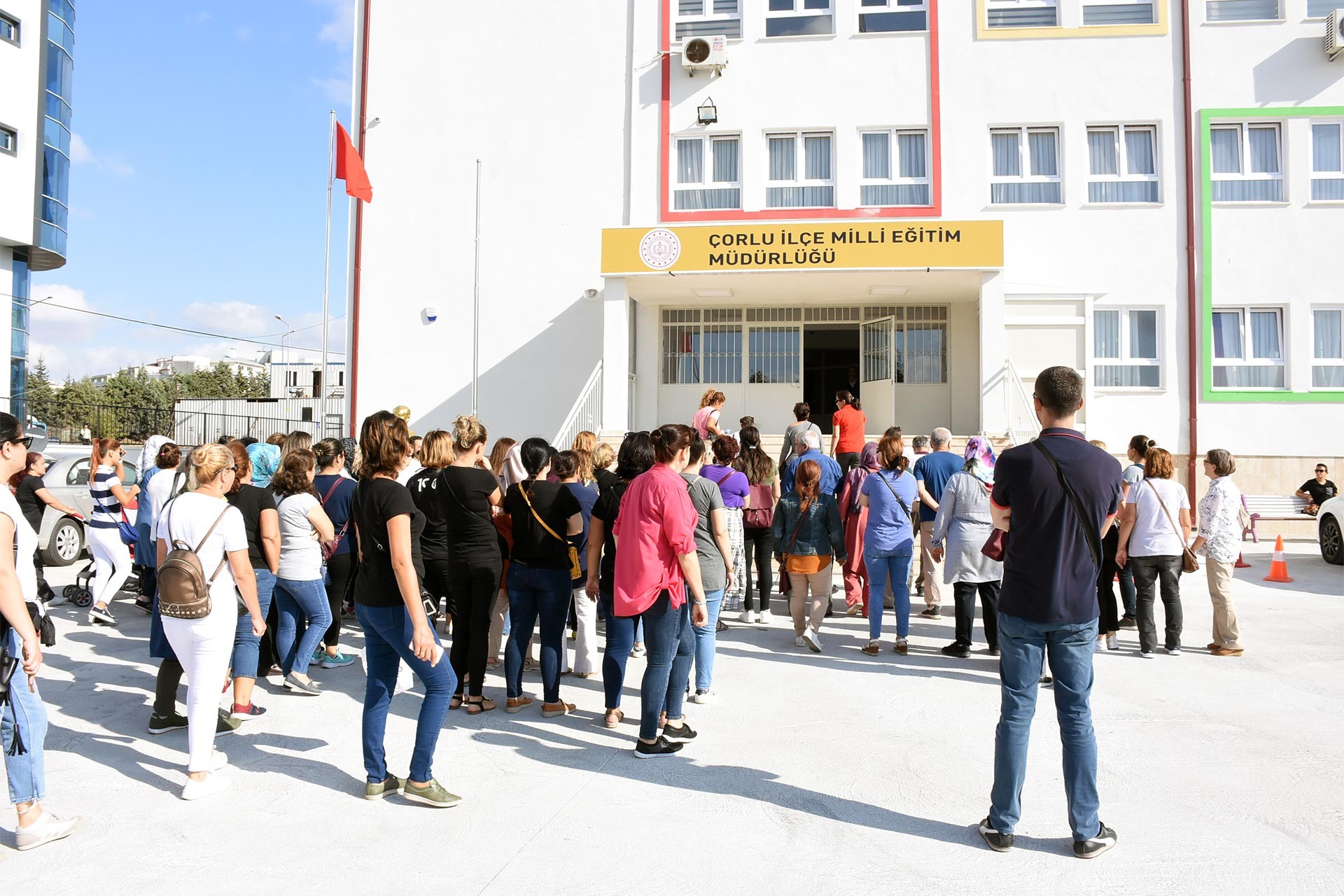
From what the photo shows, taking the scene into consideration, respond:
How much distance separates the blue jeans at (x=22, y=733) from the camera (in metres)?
3.57

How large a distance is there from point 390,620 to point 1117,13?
1719 centimetres

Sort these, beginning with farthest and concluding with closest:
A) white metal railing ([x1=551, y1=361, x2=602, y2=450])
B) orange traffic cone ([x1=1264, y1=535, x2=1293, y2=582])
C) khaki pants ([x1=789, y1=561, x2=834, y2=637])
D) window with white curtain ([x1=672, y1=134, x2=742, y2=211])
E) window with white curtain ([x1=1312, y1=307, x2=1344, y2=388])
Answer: window with white curtain ([x1=672, y1=134, x2=742, y2=211]) → window with white curtain ([x1=1312, y1=307, x2=1344, y2=388]) → white metal railing ([x1=551, y1=361, x2=602, y2=450]) → orange traffic cone ([x1=1264, y1=535, x2=1293, y2=582]) → khaki pants ([x1=789, y1=561, x2=834, y2=637])

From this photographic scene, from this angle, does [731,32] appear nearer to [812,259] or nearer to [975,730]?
[812,259]

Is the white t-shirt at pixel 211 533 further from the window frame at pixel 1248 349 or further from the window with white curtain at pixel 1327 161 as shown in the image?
the window with white curtain at pixel 1327 161

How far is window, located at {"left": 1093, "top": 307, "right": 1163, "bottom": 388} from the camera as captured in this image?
15.7m

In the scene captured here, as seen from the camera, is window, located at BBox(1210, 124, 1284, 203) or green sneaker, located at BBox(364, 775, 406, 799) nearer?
green sneaker, located at BBox(364, 775, 406, 799)

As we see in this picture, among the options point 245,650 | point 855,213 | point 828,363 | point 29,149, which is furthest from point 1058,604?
point 29,149

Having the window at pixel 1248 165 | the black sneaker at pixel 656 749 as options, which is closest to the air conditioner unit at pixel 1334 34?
the window at pixel 1248 165

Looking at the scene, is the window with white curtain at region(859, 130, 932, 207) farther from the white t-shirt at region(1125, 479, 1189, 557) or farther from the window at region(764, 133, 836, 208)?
the white t-shirt at region(1125, 479, 1189, 557)

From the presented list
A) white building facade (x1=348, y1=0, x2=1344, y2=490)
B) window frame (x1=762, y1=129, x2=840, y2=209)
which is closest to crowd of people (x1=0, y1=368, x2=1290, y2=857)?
white building facade (x1=348, y1=0, x2=1344, y2=490)

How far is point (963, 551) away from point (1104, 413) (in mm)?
10240

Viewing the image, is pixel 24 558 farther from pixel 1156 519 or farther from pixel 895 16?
pixel 895 16

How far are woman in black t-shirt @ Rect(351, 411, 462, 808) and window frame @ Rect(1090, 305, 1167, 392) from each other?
14216 millimetres

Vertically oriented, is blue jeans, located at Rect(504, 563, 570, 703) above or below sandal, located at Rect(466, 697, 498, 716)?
above
